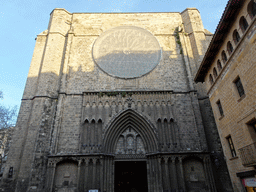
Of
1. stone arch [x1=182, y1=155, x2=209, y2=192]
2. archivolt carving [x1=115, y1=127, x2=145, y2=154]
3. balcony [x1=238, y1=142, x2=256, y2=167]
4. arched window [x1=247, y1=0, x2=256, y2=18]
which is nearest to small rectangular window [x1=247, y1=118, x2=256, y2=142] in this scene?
balcony [x1=238, y1=142, x2=256, y2=167]

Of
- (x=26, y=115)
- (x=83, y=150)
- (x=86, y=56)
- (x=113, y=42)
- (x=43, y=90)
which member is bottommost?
(x=83, y=150)

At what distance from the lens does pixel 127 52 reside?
16.6m

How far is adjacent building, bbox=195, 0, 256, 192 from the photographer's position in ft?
24.2

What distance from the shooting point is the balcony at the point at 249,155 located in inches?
279

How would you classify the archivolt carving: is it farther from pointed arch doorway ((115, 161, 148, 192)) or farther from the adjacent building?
the adjacent building

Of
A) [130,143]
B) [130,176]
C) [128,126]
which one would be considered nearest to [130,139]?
[130,143]

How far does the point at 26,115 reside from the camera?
14109mm

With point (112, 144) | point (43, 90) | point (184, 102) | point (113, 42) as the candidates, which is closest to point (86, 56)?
point (113, 42)

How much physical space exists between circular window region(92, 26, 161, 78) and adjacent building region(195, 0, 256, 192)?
6.11 meters

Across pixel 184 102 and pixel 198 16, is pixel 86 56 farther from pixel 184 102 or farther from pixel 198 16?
pixel 198 16

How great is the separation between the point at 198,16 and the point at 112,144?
14.6 m

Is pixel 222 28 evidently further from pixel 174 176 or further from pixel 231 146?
pixel 174 176

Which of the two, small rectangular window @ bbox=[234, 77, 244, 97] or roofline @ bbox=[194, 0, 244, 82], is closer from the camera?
roofline @ bbox=[194, 0, 244, 82]

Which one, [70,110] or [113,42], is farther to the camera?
[113,42]
